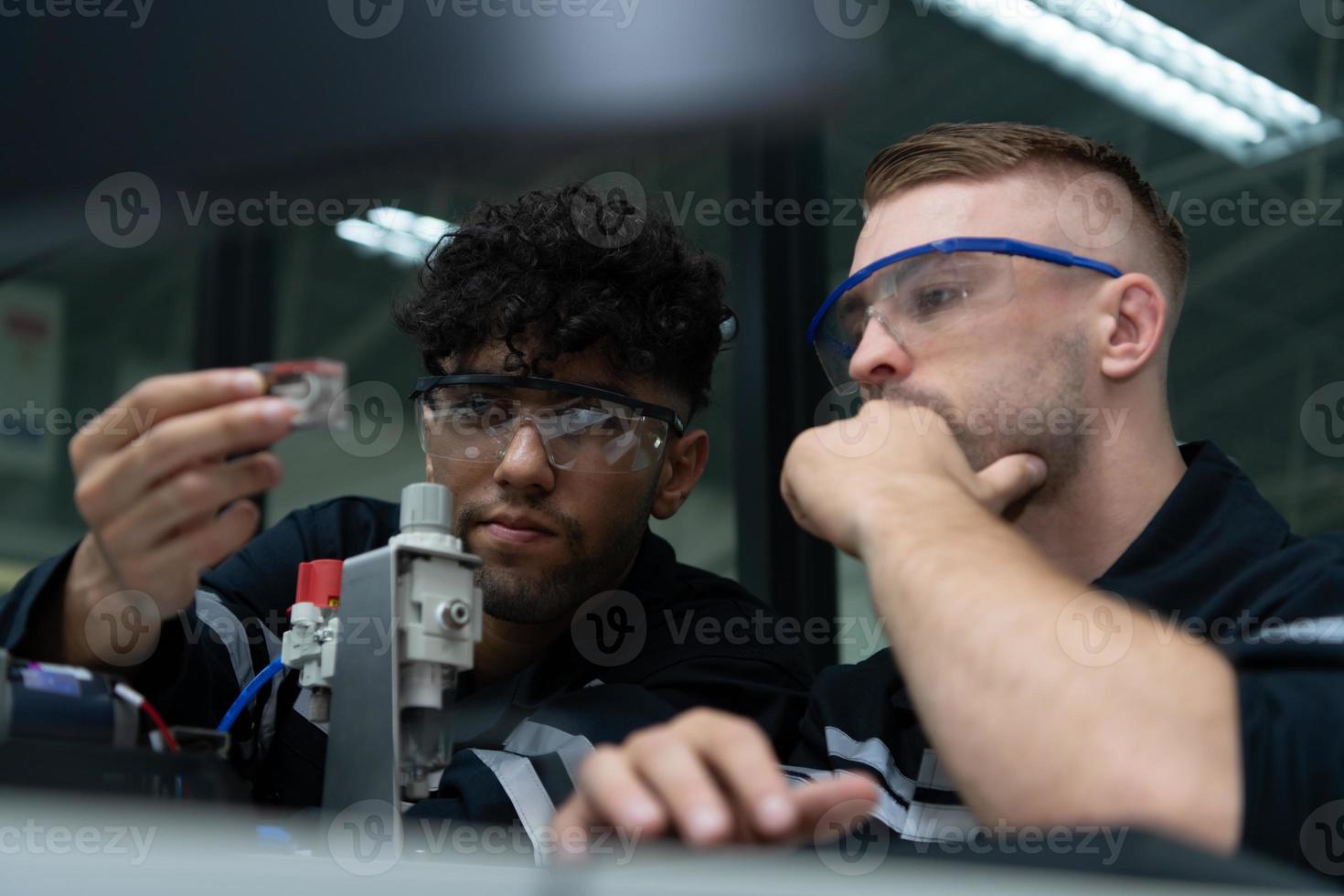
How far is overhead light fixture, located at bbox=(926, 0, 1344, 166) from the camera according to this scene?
10.6 ft

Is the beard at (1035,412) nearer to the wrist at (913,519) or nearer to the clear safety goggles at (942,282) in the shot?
the clear safety goggles at (942,282)

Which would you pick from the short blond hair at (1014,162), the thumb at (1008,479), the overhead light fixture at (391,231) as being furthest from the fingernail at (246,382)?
the overhead light fixture at (391,231)

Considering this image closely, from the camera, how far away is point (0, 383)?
5.56 meters

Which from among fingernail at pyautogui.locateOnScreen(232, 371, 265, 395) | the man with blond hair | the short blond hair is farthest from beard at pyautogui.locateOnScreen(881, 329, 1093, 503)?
fingernail at pyautogui.locateOnScreen(232, 371, 265, 395)

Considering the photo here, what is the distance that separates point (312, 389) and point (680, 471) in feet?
3.84

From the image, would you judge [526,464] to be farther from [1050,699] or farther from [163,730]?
[1050,699]

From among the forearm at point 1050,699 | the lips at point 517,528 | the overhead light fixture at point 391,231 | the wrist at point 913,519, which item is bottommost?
the forearm at point 1050,699

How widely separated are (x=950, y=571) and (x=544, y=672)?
92cm

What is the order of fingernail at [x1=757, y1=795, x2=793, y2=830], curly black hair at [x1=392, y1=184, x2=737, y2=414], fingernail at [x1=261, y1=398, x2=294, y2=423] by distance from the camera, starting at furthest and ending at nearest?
curly black hair at [x1=392, y1=184, x2=737, y2=414], fingernail at [x1=261, y1=398, x2=294, y2=423], fingernail at [x1=757, y1=795, x2=793, y2=830]

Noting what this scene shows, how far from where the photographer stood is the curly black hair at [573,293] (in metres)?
1.96

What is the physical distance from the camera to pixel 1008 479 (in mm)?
1471

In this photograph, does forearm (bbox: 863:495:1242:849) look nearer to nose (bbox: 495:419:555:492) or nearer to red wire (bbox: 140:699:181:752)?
red wire (bbox: 140:699:181:752)

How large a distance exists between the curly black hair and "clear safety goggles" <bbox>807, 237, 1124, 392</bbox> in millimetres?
459

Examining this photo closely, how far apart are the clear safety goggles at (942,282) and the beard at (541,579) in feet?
1.86
